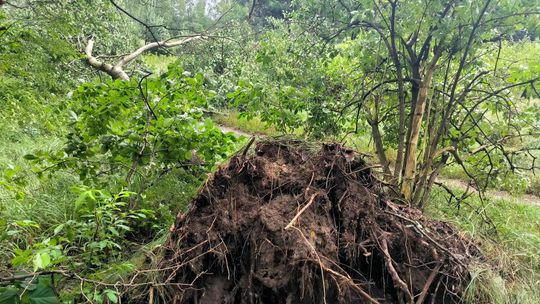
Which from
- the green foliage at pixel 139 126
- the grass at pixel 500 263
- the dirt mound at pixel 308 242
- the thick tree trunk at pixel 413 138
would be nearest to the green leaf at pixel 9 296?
the dirt mound at pixel 308 242

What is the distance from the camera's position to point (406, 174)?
3451 mm

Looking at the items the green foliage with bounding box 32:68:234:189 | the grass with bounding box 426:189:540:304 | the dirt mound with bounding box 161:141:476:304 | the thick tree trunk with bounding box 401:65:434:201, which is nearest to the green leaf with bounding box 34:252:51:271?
the dirt mound with bounding box 161:141:476:304

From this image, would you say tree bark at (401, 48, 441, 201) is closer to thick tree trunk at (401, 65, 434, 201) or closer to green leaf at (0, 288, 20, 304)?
thick tree trunk at (401, 65, 434, 201)

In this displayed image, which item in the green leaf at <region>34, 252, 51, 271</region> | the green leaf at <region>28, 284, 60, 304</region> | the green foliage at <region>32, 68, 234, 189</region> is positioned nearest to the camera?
the green leaf at <region>34, 252, 51, 271</region>

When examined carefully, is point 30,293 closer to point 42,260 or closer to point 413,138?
point 42,260

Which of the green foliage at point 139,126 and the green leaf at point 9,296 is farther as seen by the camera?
the green foliage at point 139,126

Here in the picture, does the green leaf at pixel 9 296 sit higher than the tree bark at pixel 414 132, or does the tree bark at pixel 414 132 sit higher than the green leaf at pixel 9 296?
the tree bark at pixel 414 132

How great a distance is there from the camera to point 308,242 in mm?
2133

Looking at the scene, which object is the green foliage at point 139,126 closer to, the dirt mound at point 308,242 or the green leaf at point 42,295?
the dirt mound at point 308,242

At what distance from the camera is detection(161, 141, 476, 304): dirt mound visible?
2146 millimetres

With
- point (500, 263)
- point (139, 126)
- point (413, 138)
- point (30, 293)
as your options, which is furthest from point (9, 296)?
point (413, 138)

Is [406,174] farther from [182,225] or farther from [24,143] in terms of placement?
[24,143]

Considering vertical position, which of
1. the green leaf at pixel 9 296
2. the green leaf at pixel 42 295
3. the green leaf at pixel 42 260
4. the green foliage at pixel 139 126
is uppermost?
the green foliage at pixel 139 126

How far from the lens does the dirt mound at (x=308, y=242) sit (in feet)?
7.04
